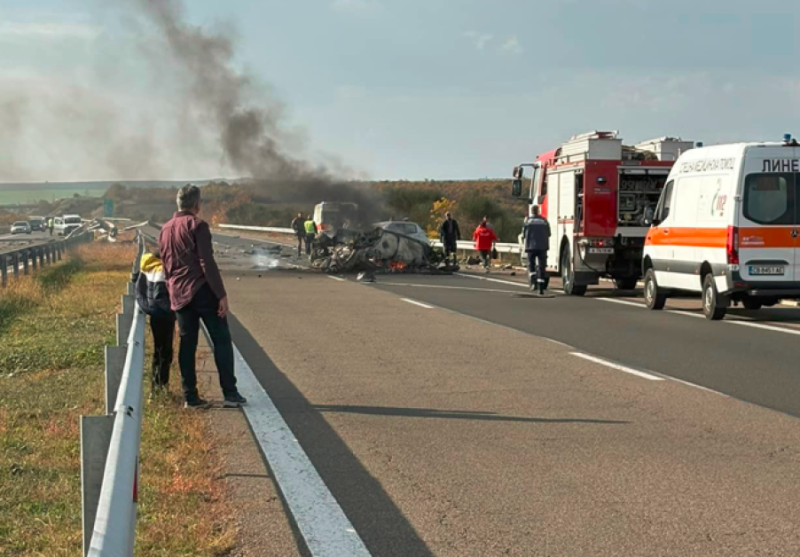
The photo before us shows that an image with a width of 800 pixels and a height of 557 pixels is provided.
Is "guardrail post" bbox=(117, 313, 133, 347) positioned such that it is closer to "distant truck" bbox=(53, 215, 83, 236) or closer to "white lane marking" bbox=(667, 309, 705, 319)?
"white lane marking" bbox=(667, 309, 705, 319)

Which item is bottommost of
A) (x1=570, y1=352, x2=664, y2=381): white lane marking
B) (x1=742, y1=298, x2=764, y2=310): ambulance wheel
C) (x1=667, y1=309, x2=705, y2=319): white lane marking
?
(x1=667, y1=309, x2=705, y2=319): white lane marking

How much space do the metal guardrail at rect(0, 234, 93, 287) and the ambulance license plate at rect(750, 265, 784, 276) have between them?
1452cm

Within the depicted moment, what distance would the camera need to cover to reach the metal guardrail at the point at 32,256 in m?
24.8

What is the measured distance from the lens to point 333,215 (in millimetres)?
46688

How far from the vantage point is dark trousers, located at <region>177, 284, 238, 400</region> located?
9672mm

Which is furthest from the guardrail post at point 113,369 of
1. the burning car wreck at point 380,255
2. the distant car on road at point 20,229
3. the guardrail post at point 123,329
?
the distant car on road at point 20,229

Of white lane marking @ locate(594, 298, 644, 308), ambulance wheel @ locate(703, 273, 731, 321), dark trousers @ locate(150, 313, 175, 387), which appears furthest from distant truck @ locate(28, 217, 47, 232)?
dark trousers @ locate(150, 313, 175, 387)

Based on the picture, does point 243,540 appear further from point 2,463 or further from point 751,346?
point 751,346

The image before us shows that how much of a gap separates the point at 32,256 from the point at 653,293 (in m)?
17.6

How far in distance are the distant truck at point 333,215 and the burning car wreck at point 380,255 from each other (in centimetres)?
1168

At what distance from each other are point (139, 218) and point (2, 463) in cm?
9858

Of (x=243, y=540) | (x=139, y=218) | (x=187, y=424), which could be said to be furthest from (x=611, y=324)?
(x=139, y=218)

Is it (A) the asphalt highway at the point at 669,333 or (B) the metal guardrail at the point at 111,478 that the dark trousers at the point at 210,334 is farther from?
(A) the asphalt highway at the point at 669,333

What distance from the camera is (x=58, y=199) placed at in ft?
545
